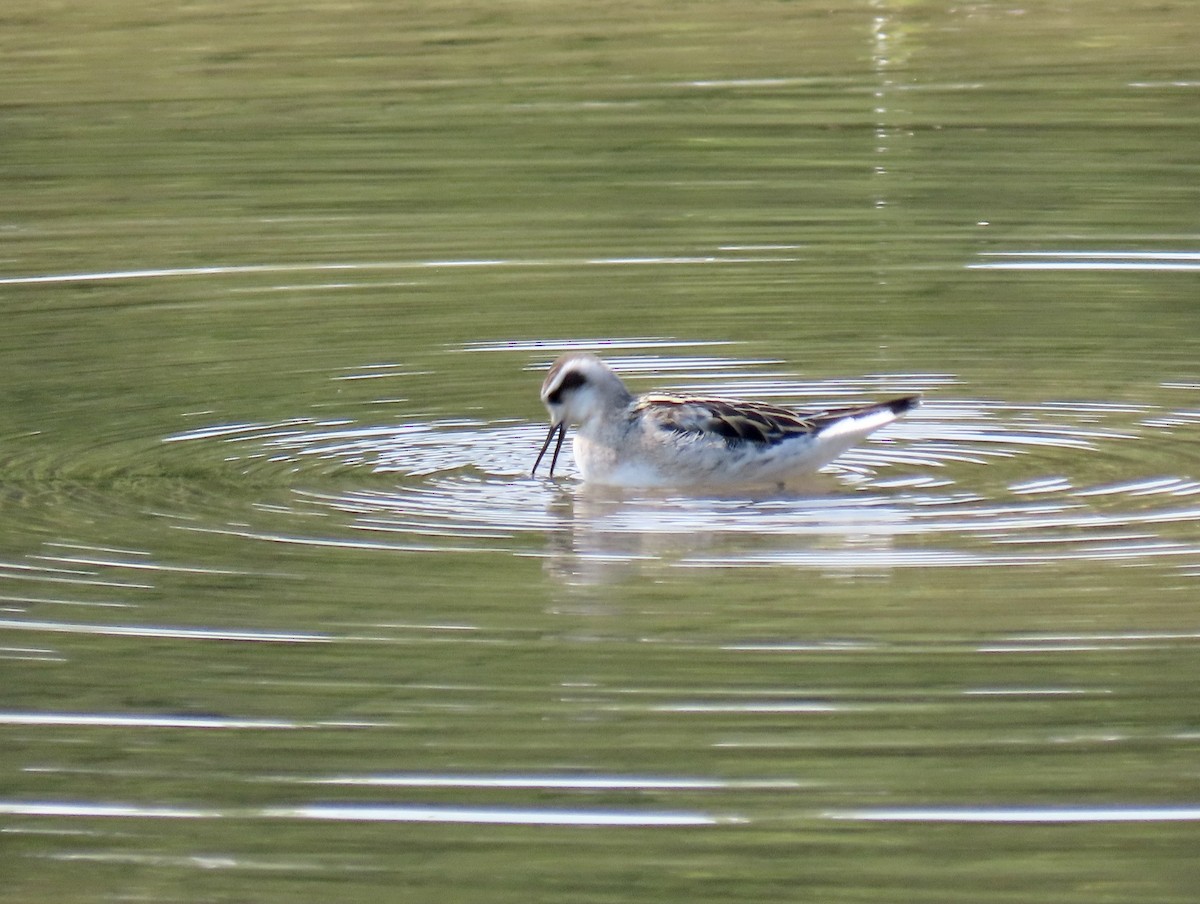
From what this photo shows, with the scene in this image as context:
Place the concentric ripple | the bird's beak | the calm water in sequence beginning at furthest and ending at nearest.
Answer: the bird's beak < the concentric ripple < the calm water

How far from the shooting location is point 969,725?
22.8 feet

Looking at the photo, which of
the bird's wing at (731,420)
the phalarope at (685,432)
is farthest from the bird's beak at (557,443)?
the bird's wing at (731,420)

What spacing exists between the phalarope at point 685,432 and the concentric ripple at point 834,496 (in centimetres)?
11

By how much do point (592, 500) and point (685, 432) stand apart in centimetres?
45

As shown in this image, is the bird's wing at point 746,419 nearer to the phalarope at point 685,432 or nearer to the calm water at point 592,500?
the phalarope at point 685,432

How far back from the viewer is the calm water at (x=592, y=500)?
Result: 6.48m

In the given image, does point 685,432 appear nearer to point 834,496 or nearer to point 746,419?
point 746,419

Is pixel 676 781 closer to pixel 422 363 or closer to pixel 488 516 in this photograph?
pixel 488 516

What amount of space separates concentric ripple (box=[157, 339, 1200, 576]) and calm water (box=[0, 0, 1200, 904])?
3 cm

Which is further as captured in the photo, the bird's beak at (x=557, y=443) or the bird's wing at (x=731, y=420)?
the bird's beak at (x=557, y=443)

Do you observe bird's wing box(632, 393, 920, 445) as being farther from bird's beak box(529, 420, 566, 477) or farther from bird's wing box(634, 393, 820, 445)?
bird's beak box(529, 420, 566, 477)

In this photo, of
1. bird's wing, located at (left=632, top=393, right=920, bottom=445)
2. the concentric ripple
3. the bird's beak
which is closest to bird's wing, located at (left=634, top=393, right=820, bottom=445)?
bird's wing, located at (left=632, top=393, right=920, bottom=445)

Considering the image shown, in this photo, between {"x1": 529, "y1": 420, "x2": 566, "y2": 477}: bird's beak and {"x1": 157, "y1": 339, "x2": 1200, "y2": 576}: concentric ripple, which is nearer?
{"x1": 157, "y1": 339, "x2": 1200, "y2": 576}: concentric ripple

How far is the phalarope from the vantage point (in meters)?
9.82
